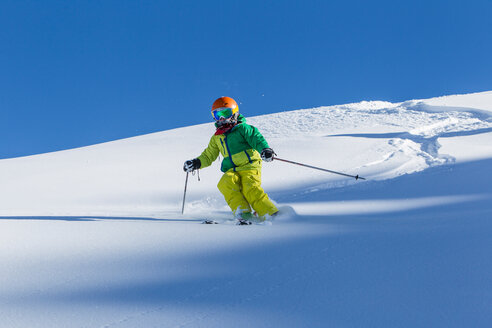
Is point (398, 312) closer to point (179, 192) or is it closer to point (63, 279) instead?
point (63, 279)

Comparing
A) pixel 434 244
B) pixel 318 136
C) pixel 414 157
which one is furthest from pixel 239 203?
pixel 318 136

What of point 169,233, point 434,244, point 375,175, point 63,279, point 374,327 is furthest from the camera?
point 375,175

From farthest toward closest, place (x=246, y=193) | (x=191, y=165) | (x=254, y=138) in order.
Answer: (x=191, y=165) → (x=254, y=138) → (x=246, y=193)

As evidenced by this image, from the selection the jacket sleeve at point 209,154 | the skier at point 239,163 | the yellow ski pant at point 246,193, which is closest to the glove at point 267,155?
the skier at point 239,163

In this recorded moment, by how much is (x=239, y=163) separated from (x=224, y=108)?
606 mm

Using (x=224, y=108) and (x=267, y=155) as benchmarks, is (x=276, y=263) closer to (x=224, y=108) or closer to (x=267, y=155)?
(x=267, y=155)

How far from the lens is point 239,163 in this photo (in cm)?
495

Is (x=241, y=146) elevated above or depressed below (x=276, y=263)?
above

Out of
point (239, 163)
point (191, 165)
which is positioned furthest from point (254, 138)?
point (191, 165)

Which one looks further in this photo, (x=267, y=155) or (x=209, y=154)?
(x=209, y=154)

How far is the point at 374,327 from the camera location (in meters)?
1.59

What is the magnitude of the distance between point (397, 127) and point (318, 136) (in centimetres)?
273

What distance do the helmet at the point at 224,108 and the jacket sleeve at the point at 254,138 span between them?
202 millimetres

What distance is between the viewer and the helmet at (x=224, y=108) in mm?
4996
